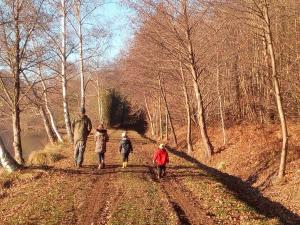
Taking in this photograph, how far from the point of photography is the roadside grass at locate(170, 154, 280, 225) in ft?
39.8

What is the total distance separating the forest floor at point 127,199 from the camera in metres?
12.0

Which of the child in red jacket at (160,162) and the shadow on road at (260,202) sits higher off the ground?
the child in red jacket at (160,162)

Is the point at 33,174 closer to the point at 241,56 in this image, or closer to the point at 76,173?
the point at 76,173

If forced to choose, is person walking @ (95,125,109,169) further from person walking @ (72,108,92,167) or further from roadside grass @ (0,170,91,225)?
roadside grass @ (0,170,91,225)

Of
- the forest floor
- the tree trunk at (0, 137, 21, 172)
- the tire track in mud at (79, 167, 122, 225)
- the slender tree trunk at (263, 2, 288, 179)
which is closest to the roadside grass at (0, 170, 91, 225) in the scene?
the forest floor

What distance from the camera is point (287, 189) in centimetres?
1772

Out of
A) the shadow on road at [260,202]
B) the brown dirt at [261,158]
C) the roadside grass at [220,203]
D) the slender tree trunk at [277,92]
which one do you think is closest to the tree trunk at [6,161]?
the roadside grass at [220,203]

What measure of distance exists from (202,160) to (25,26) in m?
13.3

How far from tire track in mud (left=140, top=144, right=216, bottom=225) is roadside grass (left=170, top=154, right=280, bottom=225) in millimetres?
200

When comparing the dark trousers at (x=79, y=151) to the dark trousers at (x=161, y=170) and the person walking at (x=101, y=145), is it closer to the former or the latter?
the person walking at (x=101, y=145)

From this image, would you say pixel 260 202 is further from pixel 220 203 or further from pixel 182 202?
pixel 182 202

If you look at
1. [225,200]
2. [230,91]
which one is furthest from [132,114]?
[225,200]

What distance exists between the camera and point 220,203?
542 inches

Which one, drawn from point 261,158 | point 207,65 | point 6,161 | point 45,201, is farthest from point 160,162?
point 207,65
